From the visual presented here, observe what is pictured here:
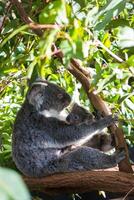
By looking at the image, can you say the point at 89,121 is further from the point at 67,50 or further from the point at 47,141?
the point at 67,50

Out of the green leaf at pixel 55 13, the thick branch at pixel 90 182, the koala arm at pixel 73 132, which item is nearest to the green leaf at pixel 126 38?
the green leaf at pixel 55 13

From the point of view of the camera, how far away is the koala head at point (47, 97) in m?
1.92

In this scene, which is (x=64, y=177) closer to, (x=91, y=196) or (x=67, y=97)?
(x=67, y=97)

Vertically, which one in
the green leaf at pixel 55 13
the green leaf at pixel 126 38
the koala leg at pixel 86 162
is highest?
the green leaf at pixel 55 13

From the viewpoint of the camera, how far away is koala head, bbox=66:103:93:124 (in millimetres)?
1892

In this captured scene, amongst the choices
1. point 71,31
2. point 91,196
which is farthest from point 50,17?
point 91,196

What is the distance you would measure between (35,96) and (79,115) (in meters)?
0.22

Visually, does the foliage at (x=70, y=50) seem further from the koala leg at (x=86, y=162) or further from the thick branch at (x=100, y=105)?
the koala leg at (x=86, y=162)

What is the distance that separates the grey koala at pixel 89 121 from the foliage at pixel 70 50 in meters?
0.04

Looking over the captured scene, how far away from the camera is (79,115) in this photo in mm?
1936

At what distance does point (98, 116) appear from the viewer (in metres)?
1.78

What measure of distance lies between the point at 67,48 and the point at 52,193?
1320 mm

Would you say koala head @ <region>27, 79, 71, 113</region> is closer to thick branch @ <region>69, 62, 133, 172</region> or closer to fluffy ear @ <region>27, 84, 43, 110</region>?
fluffy ear @ <region>27, 84, 43, 110</region>

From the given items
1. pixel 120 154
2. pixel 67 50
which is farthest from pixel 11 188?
pixel 120 154
